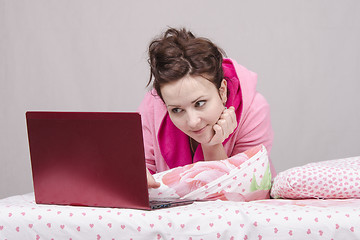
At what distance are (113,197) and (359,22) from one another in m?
1.87

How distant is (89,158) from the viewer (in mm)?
1168

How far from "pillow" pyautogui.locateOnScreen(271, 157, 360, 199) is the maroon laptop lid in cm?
40

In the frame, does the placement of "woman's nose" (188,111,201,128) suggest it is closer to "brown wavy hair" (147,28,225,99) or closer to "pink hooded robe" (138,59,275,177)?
"brown wavy hair" (147,28,225,99)

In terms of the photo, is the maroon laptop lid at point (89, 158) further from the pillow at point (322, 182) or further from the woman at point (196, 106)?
the pillow at point (322, 182)

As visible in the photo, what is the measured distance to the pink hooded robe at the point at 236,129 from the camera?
1685 millimetres

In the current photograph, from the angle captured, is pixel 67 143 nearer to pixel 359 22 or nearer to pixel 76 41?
pixel 76 41

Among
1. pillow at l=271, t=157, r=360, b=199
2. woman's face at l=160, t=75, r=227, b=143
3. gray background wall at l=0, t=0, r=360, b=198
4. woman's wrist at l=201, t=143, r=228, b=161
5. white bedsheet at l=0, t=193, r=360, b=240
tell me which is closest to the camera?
white bedsheet at l=0, t=193, r=360, b=240

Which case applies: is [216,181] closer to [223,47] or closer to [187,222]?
[187,222]

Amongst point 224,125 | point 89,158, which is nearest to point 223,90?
point 224,125

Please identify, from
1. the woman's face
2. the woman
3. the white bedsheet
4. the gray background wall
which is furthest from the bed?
the gray background wall

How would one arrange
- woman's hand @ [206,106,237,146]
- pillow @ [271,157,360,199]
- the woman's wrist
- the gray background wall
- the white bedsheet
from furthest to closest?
the gray background wall < the woman's wrist < woman's hand @ [206,106,237,146] < pillow @ [271,157,360,199] < the white bedsheet

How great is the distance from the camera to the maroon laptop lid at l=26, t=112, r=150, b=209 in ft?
3.68

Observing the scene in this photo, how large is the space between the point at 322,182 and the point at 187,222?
1.35 ft

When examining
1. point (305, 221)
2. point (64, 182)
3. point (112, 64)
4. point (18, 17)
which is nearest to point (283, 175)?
point (305, 221)
